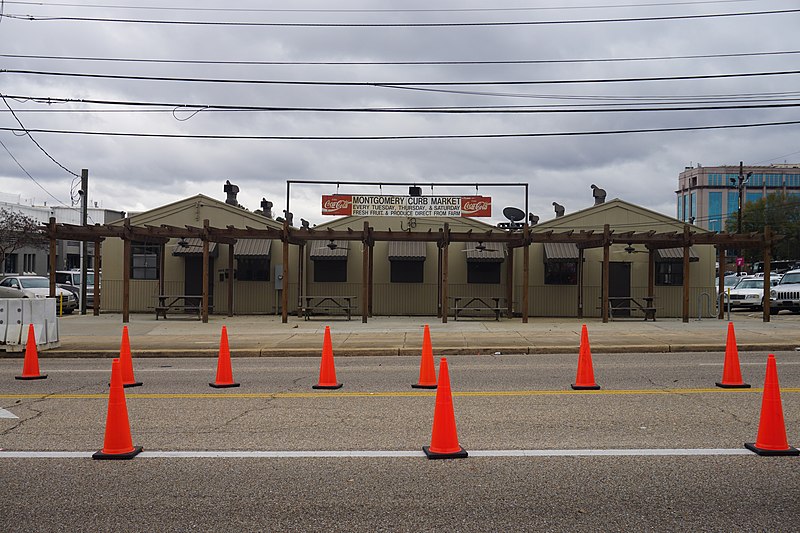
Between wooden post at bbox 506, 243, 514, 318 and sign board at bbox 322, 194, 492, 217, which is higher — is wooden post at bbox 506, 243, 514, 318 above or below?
below

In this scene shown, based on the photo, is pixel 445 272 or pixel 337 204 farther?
pixel 337 204

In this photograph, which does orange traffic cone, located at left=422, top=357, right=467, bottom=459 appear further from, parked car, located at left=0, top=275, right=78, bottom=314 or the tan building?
parked car, located at left=0, top=275, right=78, bottom=314

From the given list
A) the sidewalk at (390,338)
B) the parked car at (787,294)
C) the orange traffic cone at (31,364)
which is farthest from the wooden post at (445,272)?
the parked car at (787,294)

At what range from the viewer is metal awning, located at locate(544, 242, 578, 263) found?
26.7 m

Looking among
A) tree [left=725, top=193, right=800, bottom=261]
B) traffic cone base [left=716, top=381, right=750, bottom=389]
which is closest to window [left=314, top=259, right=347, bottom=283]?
traffic cone base [left=716, top=381, right=750, bottom=389]

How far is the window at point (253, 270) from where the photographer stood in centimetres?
2744

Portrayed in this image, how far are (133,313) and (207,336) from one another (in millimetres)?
10431

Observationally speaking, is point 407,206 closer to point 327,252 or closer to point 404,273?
point 404,273

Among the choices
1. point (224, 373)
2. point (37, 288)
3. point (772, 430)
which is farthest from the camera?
point (37, 288)

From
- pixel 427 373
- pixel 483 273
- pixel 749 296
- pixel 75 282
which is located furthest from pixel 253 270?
pixel 749 296

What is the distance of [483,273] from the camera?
27.3 metres

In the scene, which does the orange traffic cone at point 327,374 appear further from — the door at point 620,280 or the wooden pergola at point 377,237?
the door at point 620,280

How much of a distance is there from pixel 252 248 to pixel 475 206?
8.55 meters

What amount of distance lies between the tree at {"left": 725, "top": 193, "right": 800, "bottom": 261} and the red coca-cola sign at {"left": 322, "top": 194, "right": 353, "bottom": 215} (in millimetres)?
53486
